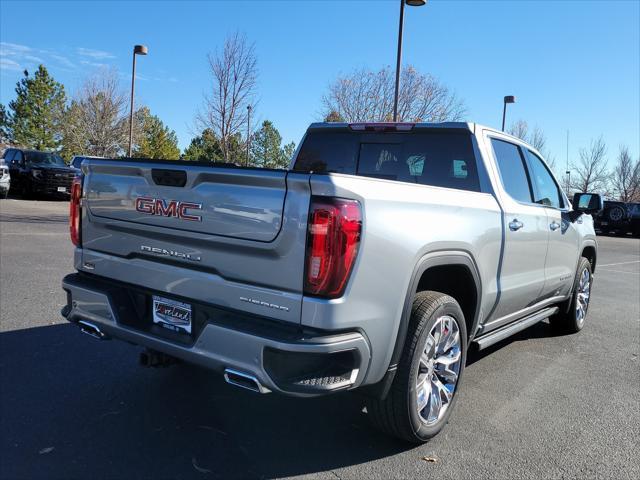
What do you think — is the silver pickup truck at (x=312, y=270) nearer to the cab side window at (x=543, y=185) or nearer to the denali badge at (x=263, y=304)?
the denali badge at (x=263, y=304)

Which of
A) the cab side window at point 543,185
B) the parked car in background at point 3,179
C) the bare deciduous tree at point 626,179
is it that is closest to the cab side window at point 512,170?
the cab side window at point 543,185

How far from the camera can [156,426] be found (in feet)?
10.6

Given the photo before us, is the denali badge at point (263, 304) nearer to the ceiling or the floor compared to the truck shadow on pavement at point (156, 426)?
nearer to the ceiling

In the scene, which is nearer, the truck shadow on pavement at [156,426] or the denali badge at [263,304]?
the denali badge at [263,304]

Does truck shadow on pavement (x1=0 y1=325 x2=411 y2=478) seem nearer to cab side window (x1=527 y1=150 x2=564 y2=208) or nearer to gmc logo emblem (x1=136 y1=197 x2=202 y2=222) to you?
gmc logo emblem (x1=136 y1=197 x2=202 y2=222)

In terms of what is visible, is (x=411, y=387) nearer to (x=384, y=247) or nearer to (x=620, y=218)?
(x=384, y=247)

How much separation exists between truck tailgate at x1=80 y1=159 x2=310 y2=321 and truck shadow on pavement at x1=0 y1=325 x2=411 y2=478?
87 centimetres

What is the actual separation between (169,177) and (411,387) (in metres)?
1.72

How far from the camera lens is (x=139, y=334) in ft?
9.87

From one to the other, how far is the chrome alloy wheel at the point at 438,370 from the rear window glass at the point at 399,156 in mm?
1154

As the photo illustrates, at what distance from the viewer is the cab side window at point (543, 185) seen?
4765 mm

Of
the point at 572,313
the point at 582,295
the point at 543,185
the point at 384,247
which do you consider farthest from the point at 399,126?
the point at 582,295

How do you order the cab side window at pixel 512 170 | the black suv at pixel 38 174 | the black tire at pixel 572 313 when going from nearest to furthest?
the cab side window at pixel 512 170 → the black tire at pixel 572 313 → the black suv at pixel 38 174

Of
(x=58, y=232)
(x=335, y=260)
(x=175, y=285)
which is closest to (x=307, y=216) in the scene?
(x=335, y=260)
